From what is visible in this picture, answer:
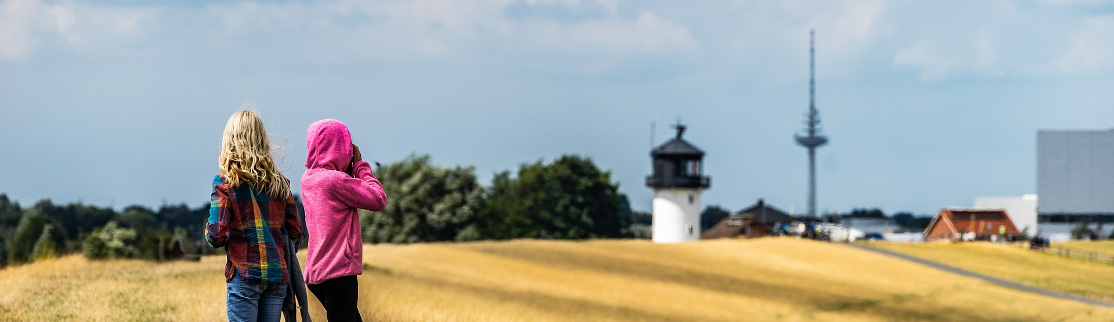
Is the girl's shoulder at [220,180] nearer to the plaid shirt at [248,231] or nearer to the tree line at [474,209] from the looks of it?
the plaid shirt at [248,231]

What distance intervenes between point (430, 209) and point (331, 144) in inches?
3734

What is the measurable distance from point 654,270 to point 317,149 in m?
49.2

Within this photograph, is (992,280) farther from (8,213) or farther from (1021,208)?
(1021,208)

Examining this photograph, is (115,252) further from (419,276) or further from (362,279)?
(362,279)

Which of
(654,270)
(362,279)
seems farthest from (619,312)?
(654,270)

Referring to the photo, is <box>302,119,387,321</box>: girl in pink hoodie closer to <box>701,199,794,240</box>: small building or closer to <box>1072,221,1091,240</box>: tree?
<box>701,199,794,240</box>: small building

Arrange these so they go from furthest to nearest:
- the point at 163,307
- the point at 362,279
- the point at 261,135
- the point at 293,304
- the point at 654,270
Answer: the point at 654,270 < the point at 362,279 < the point at 163,307 < the point at 293,304 < the point at 261,135

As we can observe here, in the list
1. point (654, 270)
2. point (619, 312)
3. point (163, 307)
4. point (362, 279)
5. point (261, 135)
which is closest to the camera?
point (261, 135)

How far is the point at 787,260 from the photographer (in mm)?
71125

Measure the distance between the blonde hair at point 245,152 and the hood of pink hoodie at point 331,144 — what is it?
654 millimetres

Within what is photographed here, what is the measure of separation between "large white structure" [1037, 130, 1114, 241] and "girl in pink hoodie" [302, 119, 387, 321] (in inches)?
6462

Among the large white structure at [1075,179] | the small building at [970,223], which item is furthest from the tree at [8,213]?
the large white structure at [1075,179]

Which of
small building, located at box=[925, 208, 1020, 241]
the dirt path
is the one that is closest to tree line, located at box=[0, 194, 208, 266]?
the dirt path

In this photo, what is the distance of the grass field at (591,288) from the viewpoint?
20.3 m
